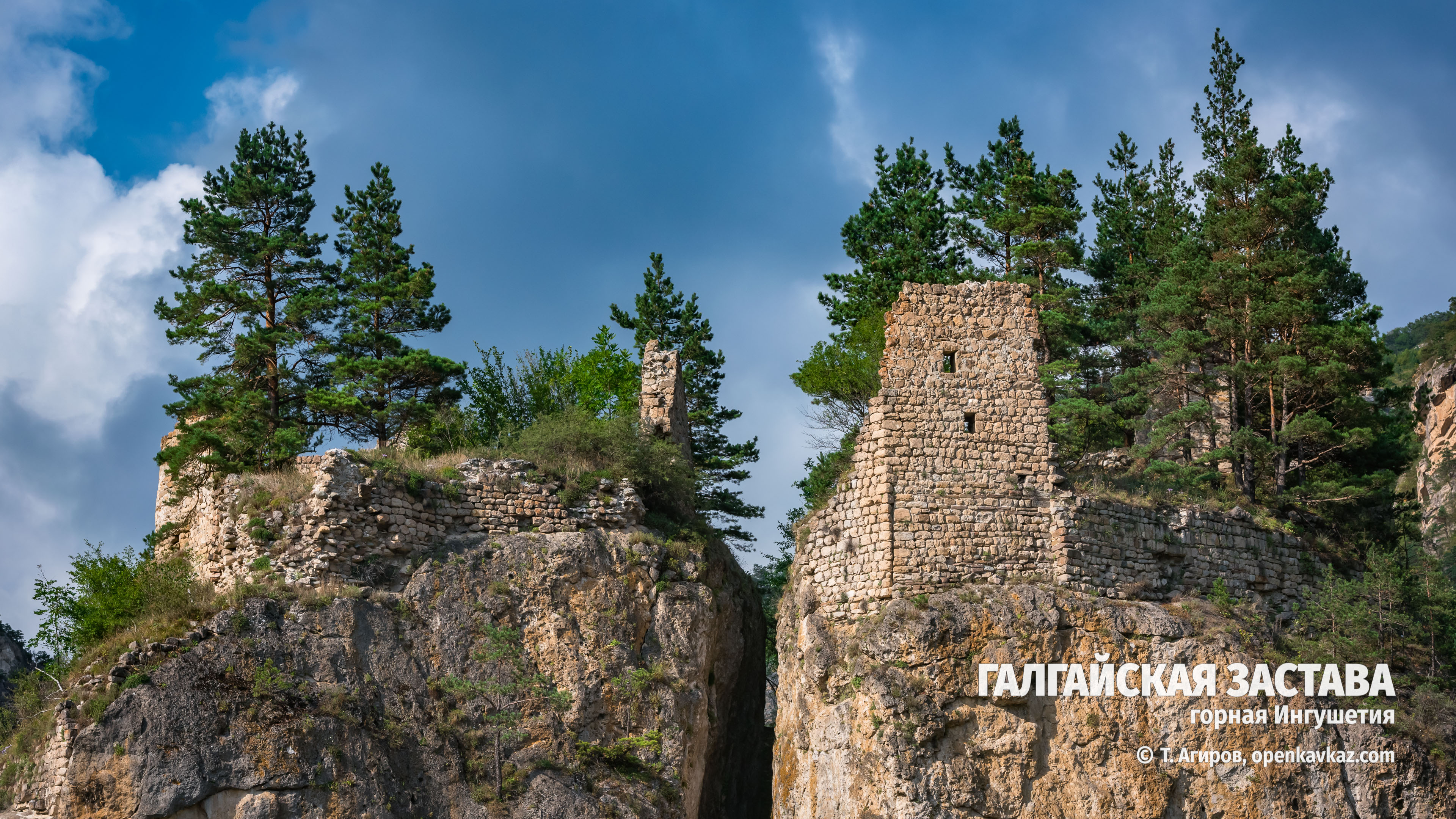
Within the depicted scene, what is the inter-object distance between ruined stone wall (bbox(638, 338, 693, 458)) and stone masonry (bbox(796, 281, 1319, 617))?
15.8ft

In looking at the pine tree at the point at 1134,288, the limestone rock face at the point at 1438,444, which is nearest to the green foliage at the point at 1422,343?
the limestone rock face at the point at 1438,444

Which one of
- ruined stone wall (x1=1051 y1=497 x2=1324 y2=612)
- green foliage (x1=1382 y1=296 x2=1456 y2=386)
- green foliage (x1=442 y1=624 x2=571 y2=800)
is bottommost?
green foliage (x1=442 y1=624 x2=571 y2=800)

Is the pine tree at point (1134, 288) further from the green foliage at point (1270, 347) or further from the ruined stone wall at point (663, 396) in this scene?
the ruined stone wall at point (663, 396)

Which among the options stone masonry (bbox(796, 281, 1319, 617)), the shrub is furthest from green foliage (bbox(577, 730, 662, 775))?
the shrub

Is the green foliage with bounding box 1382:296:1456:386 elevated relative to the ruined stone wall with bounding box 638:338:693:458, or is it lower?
elevated

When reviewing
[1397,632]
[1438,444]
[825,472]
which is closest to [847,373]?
[825,472]

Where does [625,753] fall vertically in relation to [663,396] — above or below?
below

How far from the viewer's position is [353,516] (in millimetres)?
22766

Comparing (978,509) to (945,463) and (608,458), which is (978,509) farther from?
(608,458)

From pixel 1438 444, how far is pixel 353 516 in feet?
165

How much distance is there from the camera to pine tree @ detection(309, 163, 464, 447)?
93.3 ft

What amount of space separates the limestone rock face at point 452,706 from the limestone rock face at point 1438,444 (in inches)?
1603

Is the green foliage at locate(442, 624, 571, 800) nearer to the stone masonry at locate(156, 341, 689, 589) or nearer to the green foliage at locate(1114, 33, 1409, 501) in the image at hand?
the stone masonry at locate(156, 341, 689, 589)

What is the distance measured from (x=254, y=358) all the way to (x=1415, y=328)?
3057 inches
